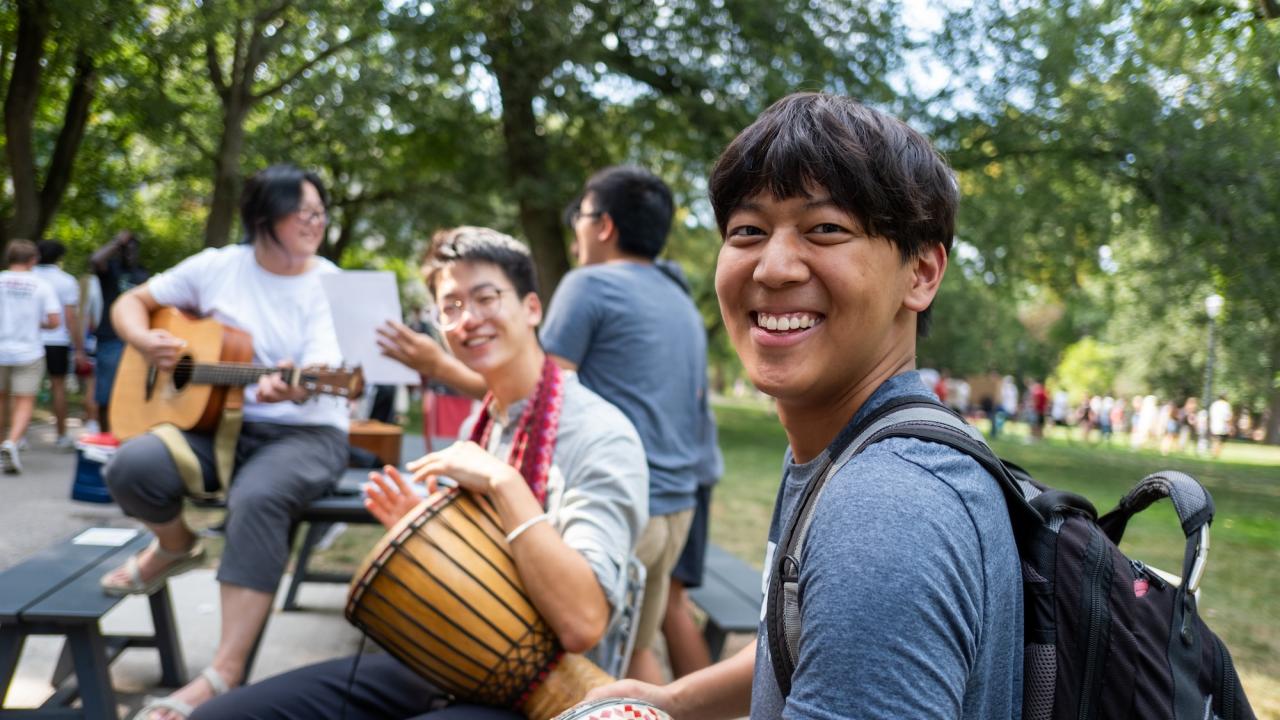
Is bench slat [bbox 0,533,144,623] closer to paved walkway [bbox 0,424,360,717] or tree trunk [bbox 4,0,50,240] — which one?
paved walkway [bbox 0,424,360,717]

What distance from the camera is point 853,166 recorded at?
115 centimetres

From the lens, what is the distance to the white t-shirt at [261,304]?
3721 mm

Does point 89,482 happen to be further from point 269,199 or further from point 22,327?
point 22,327

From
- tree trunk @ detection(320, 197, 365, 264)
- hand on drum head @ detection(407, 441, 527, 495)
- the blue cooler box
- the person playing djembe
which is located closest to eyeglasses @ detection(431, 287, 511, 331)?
the person playing djembe

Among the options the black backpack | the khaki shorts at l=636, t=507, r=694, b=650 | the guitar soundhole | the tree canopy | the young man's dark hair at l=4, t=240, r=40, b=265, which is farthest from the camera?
the tree canopy

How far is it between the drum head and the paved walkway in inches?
113

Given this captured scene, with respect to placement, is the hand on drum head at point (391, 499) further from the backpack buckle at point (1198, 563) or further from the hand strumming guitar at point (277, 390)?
the backpack buckle at point (1198, 563)

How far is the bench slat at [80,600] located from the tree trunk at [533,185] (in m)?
9.86

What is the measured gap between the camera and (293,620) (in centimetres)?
486

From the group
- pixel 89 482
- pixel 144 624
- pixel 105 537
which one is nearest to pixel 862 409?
pixel 105 537

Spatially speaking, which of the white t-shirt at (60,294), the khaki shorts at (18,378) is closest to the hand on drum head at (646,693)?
the khaki shorts at (18,378)

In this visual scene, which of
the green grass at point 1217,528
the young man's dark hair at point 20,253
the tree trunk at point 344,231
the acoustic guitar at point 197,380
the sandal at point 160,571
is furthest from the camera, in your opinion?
the tree trunk at point 344,231

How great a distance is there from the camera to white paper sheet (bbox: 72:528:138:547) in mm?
3576

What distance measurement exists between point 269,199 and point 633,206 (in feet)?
4.52
